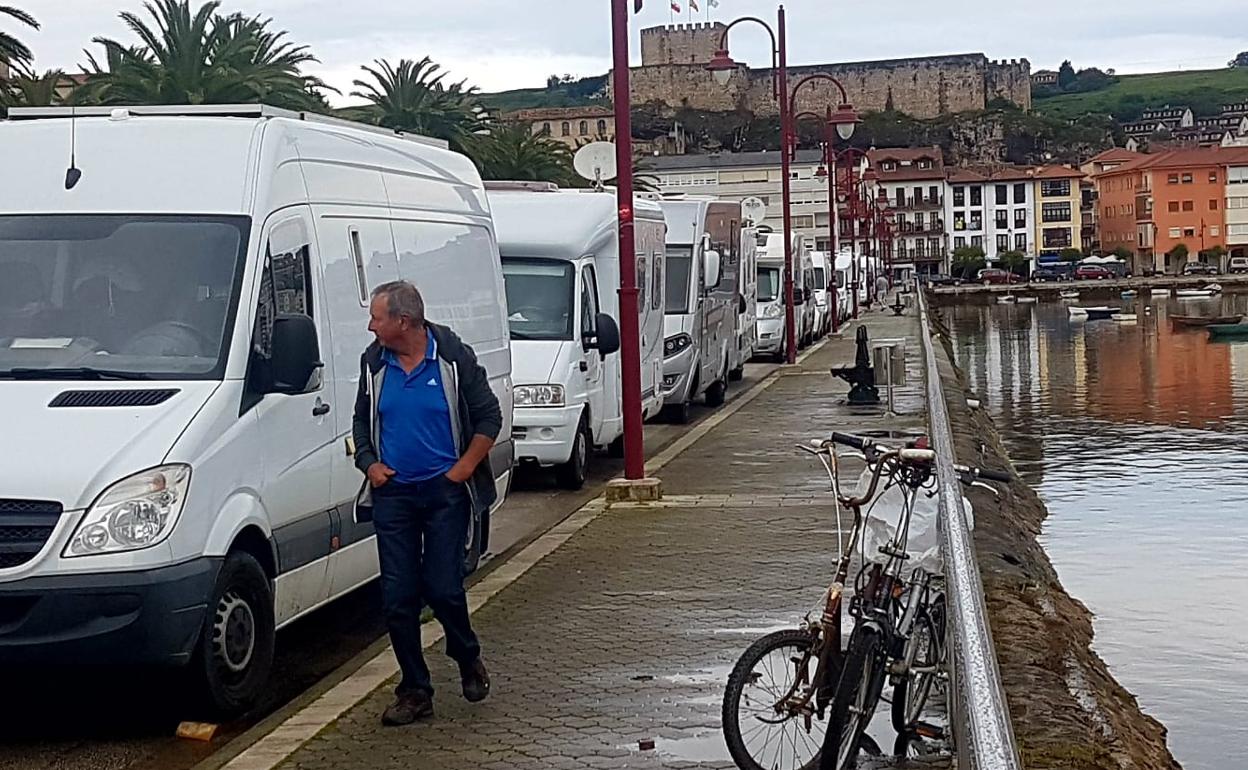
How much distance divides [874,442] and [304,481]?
Result: 3.31 metres

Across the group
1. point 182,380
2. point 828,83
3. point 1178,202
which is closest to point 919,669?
point 182,380

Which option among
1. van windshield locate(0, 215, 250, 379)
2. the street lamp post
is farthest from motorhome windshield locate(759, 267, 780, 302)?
van windshield locate(0, 215, 250, 379)

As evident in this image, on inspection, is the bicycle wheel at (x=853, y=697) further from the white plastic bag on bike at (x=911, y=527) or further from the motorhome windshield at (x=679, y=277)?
the motorhome windshield at (x=679, y=277)

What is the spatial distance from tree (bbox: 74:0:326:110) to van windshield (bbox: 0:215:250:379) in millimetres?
31212

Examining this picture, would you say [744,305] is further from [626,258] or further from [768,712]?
[768,712]

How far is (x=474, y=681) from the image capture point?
8383 mm

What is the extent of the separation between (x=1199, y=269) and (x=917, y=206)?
2623 cm

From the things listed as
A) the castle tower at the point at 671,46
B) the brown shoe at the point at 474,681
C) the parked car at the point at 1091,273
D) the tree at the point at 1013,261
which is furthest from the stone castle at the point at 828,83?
the brown shoe at the point at 474,681

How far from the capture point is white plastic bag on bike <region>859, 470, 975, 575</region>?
6.82 metres

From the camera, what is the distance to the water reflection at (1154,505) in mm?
13758

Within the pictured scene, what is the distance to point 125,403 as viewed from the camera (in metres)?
7.99

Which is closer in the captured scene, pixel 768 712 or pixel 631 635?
pixel 768 712

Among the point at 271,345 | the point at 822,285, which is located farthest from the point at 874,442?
the point at 822,285

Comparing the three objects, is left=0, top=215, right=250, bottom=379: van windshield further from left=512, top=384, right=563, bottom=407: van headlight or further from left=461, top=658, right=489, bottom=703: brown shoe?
left=512, top=384, right=563, bottom=407: van headlight
